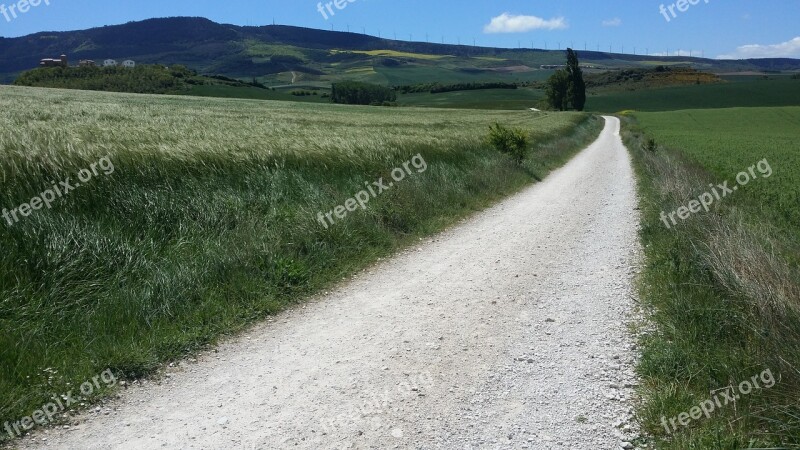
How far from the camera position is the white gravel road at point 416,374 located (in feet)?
13.0

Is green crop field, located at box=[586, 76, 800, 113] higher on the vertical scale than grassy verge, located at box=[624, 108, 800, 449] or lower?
higher

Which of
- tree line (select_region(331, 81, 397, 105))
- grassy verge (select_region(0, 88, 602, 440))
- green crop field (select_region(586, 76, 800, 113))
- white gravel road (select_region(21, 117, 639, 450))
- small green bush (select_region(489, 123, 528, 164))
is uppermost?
tree line (select_region(331, 81, 397, 105))

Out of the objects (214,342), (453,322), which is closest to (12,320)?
(214,342)

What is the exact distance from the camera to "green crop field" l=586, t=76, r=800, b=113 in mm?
98562

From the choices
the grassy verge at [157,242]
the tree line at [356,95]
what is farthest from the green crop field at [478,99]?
the grassy verge at [157,242]

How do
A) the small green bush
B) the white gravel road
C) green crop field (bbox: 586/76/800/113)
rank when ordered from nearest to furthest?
the white gravel road < the small green bush < green crop field (bbox: 586/76/800/113)

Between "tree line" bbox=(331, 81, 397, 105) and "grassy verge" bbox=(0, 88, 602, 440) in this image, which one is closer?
"grassy verge" bbox=(0, 88, 602, 440)

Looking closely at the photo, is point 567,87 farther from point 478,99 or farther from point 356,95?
point 356,95

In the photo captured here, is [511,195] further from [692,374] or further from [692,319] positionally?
[692,374]

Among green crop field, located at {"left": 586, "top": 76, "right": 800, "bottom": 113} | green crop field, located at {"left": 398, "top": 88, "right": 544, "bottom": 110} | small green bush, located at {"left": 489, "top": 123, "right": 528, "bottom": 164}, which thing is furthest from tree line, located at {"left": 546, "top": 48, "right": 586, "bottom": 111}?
small green bush, located at {"left": 489, "top": 123, "right": 528, "bottom": 164}

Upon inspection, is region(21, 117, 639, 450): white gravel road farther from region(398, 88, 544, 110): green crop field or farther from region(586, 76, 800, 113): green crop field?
region(586, 76, 800, 113): green crop field

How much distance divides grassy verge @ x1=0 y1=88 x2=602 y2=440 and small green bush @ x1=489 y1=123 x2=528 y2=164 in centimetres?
931

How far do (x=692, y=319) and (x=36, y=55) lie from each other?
21803 centimetres

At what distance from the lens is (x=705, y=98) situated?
347 feet
